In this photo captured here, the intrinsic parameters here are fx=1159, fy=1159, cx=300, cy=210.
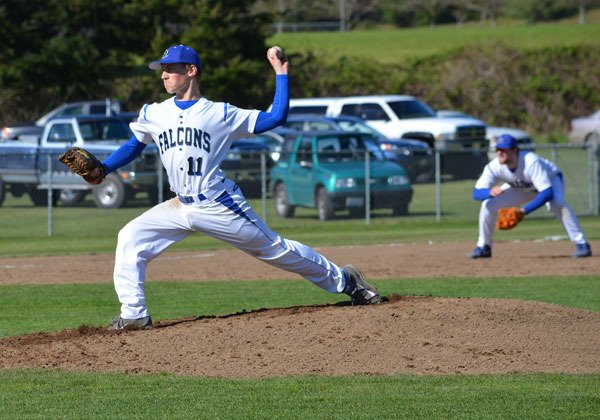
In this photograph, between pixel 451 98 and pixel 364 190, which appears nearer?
pixel 364 190

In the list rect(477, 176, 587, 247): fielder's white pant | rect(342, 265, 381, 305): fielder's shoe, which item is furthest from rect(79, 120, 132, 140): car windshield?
rect(342, 265, 381, 305): fielder's shoe

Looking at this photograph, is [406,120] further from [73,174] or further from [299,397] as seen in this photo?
[299,397]

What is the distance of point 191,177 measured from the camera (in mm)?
8281

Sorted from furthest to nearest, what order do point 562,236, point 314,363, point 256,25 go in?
1. point 256,25
2. point 562,236
3. point 314,363

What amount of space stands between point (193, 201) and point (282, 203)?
15560 millimetres

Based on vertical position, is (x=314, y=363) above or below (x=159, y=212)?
below

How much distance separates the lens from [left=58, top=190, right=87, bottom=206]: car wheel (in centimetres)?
2450

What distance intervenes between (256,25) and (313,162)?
1762cm

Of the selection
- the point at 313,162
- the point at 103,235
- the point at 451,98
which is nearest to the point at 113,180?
the point at 103,235

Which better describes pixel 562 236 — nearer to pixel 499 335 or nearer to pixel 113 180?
pixel 113 180

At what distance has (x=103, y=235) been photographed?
2170 cm

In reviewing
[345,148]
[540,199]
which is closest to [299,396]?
[540,199]

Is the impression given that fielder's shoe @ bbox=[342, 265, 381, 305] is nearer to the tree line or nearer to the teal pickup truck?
the teal pickup truck

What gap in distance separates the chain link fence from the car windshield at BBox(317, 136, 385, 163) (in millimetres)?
340
